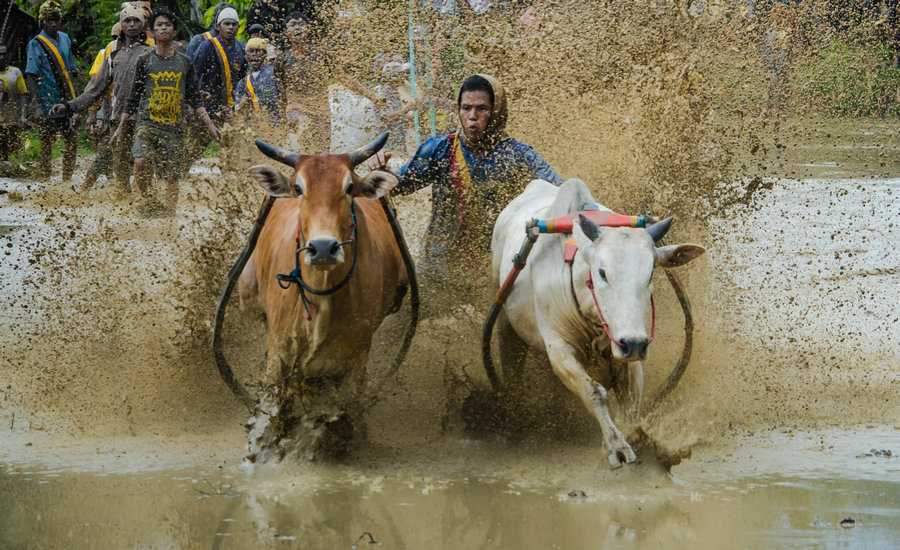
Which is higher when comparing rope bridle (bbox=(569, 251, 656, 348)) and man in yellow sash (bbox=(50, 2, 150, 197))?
man in yellow sash (bbox=(50, 2, 150, 197))

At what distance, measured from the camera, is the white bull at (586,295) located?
503 cm

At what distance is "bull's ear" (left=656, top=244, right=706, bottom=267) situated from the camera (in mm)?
5250

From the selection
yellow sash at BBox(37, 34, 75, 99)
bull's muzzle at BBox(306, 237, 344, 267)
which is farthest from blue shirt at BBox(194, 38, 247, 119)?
bull's muzzle at BBox(306, 237, 344, 267)

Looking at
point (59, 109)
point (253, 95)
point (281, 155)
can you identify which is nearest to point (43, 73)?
point (59, 109)

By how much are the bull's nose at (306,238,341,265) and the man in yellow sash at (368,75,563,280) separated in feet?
5.10

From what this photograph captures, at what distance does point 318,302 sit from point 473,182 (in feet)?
4.87

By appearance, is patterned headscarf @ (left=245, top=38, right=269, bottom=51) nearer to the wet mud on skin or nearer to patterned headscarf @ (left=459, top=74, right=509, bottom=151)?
the wet mud on skin

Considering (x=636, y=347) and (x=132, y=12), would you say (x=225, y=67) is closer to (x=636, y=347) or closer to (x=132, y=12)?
(x=132, y=12)

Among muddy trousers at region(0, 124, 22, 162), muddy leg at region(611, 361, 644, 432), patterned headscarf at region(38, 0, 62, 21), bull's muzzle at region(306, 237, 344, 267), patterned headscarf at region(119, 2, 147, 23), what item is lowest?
muddy leg at region(611, 361, 644, 432)

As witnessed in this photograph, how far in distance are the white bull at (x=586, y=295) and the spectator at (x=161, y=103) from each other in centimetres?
554

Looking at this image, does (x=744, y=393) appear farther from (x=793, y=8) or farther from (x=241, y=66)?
(x=241, y=66)

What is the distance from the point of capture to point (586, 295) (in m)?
5.35

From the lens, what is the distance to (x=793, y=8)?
9422 millimetres

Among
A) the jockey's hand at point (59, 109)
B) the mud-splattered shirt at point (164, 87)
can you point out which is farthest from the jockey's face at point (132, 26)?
the jockey's hand at point (59, 109)
